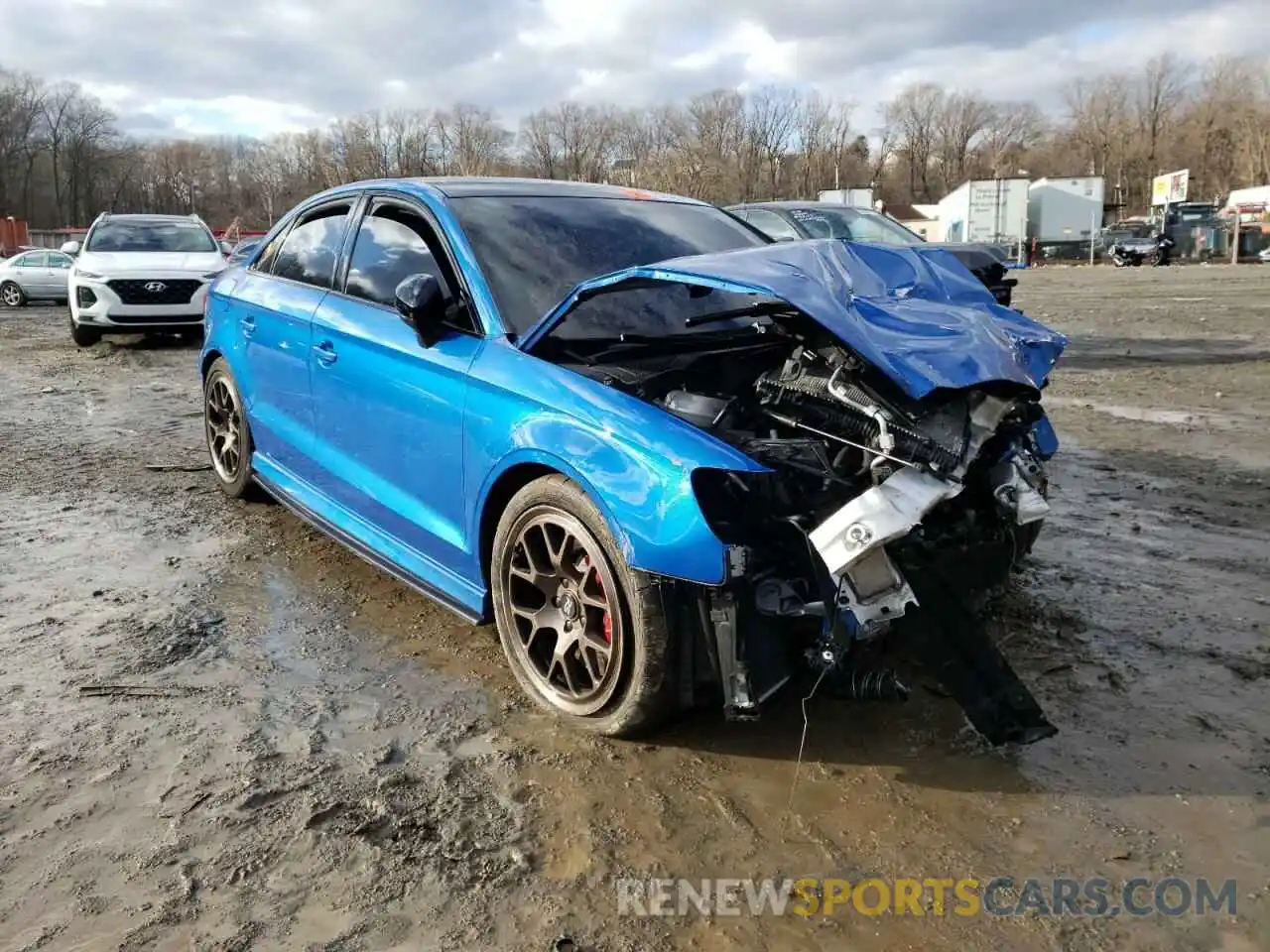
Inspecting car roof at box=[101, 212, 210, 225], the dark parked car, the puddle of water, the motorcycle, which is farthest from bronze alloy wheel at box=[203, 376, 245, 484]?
the motorcycle

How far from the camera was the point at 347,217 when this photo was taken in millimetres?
4477

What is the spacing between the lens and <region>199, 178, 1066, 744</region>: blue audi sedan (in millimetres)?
2707

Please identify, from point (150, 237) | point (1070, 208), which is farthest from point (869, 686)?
point (1070, 208)

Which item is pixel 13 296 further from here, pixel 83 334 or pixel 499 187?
pixel 499 187

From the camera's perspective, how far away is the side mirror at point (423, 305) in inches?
134

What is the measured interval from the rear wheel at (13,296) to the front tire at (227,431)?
21.9 metres

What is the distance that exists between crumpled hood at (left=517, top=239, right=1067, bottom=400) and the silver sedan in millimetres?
24782

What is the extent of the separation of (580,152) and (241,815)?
92.2 m

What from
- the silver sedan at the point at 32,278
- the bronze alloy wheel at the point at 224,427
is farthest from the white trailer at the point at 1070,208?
the bronze alloy wheel at the point at 224,427

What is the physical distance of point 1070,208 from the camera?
159ft

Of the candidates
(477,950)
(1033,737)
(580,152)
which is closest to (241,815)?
(477,950)

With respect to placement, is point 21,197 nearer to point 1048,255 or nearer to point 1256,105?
point 1048,255

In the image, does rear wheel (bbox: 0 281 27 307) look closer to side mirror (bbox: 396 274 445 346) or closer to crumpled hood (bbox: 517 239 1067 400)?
side mirror (bbox: 396 274 445 346)

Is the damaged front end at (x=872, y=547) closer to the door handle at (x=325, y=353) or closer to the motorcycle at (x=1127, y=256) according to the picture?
the door handle at (x=325, y=353)
